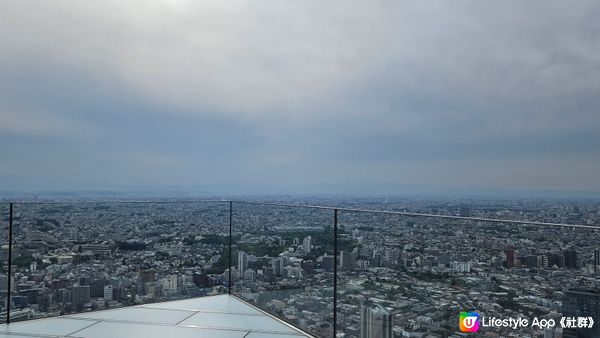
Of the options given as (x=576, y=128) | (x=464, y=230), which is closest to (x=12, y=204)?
(x=464, y=230)

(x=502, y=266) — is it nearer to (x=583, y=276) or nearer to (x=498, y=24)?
(x=583, y=276)

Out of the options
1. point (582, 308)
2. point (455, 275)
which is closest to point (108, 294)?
point (455, 275)

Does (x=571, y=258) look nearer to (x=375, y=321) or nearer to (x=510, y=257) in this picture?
(x=510, y=257)

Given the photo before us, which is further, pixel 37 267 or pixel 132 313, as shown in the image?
pixel 132 313

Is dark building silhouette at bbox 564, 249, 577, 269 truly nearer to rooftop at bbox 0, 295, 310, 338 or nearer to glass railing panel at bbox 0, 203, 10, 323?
rooftop at bbox 0, 295, 310, 338

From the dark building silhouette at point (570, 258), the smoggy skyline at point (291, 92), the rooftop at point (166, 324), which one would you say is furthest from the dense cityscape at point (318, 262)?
the smoggy skyline at point (291, 92)

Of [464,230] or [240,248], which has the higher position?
[464,230]
